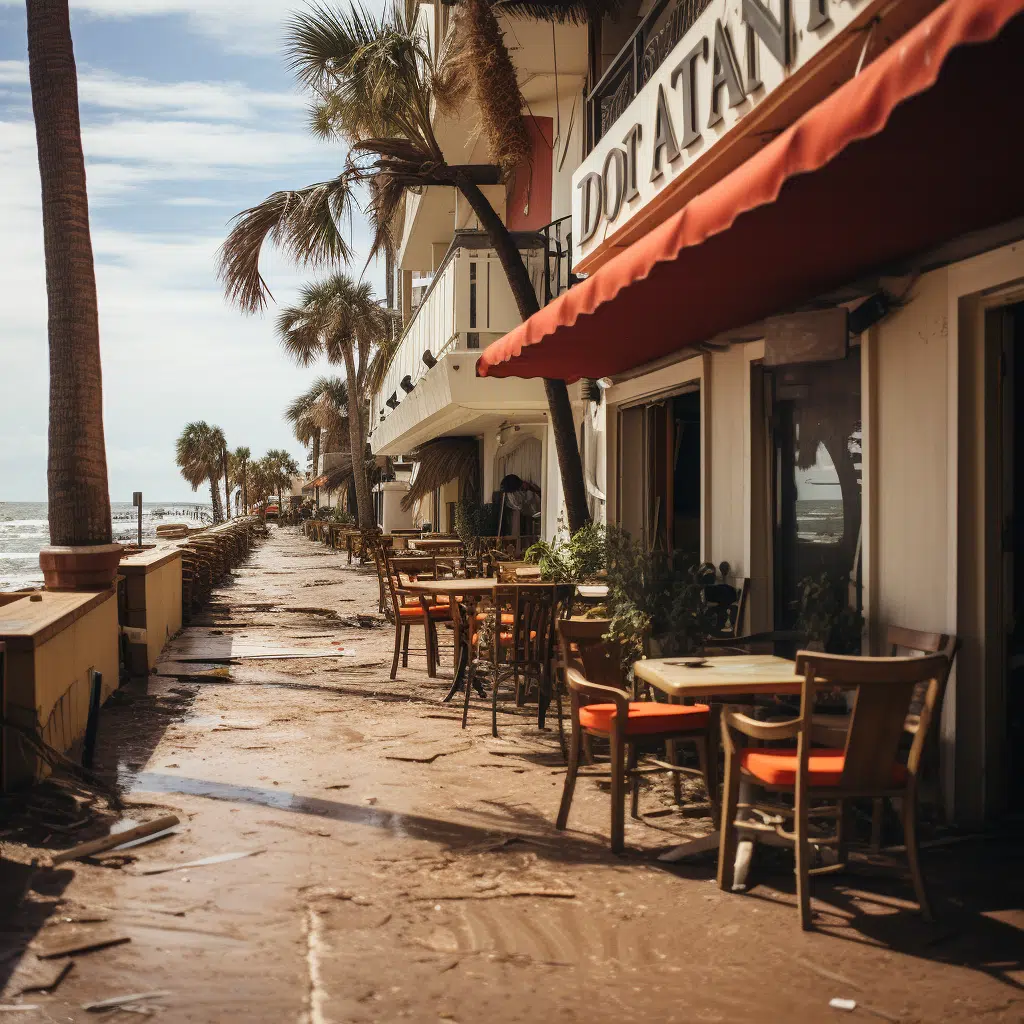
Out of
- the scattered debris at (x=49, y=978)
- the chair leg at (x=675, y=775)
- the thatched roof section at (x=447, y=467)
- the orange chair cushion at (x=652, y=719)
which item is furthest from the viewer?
the thatched roof section at (x=447, y=467)

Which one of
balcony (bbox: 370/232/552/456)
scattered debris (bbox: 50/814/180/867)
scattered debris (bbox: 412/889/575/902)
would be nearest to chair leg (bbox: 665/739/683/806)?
scattered debris (bbox: 412/889/575/902)

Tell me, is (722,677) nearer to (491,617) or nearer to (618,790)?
(618,790)

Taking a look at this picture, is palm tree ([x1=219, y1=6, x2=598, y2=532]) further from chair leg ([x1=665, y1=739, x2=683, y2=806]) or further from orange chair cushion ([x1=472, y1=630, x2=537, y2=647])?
chair leg ([x1=665, y1=739, x2=683, y2=806])

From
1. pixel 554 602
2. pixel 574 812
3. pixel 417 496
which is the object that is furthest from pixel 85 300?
pixel 417 496

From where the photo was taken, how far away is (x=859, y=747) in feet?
13.2

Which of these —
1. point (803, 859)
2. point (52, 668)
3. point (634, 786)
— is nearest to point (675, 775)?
point (634, 786)

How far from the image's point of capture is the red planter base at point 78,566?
8.12 m

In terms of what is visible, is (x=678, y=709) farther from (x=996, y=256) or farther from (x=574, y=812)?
(x=996, y=256)

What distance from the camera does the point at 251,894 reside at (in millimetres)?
4340

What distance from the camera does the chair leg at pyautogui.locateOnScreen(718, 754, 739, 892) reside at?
4.36 metres

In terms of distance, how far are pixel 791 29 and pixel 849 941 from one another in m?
4.08

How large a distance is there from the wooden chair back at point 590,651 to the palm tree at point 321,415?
5127cm

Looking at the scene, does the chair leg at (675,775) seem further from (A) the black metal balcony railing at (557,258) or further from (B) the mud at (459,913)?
(A) the black metal balcony railing at (557,258)

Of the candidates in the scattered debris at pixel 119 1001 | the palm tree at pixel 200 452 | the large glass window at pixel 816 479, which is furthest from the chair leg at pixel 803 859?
the palm tree at pixel 200 452
